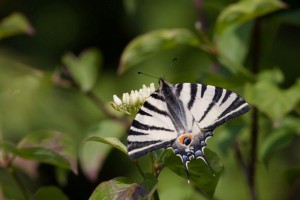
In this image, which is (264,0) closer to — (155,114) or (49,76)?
(155,114)

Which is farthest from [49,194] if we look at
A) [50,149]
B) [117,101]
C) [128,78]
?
[128,78]

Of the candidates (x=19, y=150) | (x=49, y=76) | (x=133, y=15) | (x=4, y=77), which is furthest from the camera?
(x=133, y=15)

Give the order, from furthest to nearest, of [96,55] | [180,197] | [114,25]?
[114,25]
[96,55]
[180,197]

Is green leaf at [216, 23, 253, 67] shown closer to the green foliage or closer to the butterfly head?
the green foliage

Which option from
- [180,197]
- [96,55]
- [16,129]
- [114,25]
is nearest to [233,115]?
[180,197]

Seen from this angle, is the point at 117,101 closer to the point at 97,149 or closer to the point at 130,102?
the point at 130,102

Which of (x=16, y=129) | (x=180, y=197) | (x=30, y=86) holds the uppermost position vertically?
(x=30, y=86)

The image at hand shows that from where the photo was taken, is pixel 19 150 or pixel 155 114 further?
pixel 19 150
